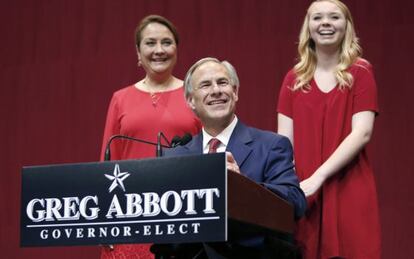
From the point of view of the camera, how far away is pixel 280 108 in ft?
11.0

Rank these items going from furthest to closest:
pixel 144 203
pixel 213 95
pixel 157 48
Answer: pixel 157 48
pixel 213 95
pixel 144 203

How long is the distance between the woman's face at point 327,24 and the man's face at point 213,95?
1.76 ft

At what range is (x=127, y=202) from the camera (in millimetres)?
2246

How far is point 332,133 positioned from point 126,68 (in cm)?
220

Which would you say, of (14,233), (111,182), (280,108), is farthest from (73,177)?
(14,233)

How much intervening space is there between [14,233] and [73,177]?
10.2 ft

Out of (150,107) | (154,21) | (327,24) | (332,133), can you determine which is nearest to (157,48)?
(154,21)

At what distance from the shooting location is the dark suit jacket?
263cm

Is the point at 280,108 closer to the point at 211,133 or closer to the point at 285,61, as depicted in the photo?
the point at 211,133

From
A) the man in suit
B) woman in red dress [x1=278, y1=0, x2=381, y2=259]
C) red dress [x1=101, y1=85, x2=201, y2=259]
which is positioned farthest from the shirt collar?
red dress [x1=101, y1=85, x2=201, y2=259]

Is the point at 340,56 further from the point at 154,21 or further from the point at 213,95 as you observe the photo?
the point at 154,21

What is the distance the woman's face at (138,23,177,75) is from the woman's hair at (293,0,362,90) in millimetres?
598

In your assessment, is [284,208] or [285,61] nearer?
[284,208]

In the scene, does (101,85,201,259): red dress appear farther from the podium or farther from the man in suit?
the podium
